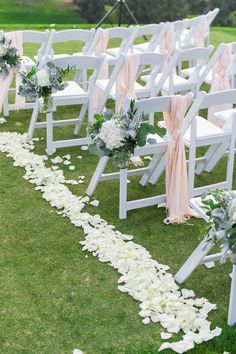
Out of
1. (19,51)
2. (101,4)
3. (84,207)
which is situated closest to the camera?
(84,207)

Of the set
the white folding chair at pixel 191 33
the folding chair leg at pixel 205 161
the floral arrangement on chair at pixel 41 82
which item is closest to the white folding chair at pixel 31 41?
the floral arrangement on chair at pixel 41 82

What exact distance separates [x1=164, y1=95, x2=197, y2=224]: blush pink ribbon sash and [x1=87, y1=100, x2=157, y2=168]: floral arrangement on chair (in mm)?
360

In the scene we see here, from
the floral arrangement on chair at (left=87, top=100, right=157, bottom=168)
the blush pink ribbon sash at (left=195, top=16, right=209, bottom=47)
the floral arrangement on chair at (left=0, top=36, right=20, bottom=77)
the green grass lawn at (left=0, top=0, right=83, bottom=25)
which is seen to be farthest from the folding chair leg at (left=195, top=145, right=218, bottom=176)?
the green grass lawn at (left=0, top=0, right=83, bottom=25)

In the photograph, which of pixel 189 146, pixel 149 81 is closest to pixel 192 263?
pixel 189 146

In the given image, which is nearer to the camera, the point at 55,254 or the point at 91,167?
the point at 55,254

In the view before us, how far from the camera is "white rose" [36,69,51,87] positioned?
17.9 feet

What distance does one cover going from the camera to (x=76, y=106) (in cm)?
Answer: 775

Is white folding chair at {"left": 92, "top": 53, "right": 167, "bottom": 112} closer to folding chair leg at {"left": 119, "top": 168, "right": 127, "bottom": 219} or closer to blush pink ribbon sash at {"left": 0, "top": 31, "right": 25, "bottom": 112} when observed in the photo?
blush pink ribbon sash at {"left": 0, "top": 31, "right": 25, "bottom": 112}

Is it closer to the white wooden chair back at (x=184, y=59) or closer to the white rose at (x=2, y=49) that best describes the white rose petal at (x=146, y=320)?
the white wooden chair back at (x=184, y=59)

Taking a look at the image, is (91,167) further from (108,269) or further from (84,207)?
(108,269)

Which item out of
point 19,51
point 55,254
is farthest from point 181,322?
point 19,51

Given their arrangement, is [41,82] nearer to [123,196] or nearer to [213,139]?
[123,196]

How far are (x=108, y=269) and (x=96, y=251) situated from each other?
0.24 metres

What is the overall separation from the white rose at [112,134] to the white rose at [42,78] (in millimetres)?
1240
